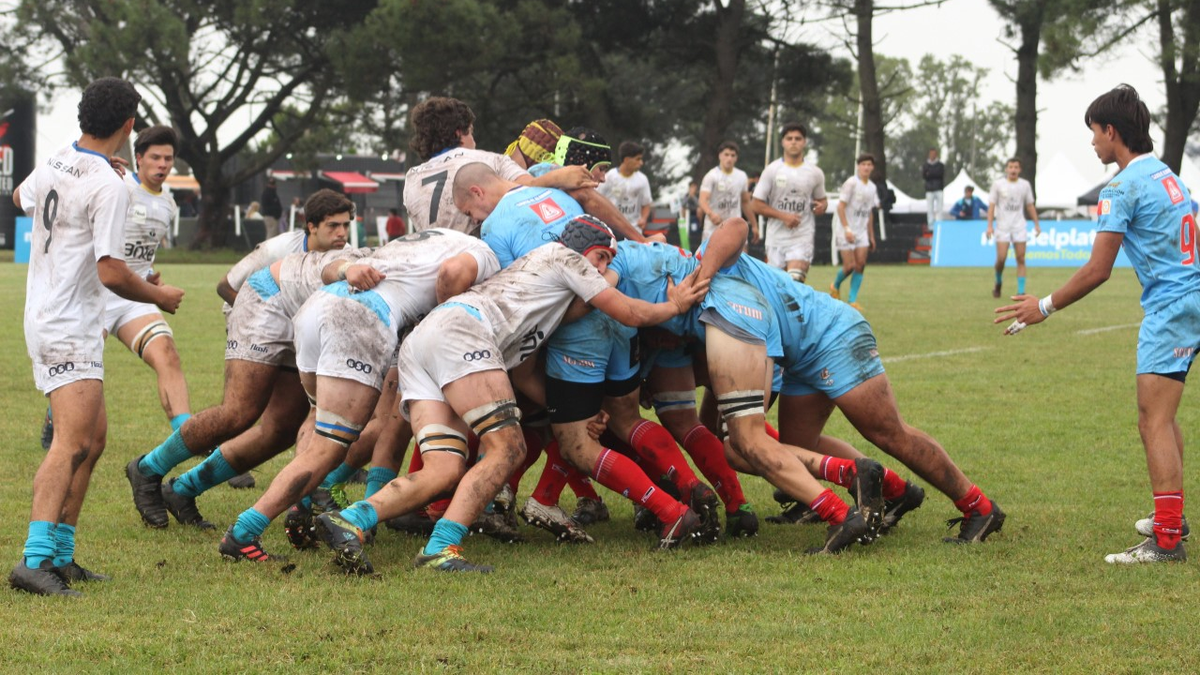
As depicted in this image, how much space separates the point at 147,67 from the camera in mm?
35688

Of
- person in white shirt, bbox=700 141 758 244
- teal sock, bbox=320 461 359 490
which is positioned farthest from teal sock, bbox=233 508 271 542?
person in white shirt, bbox=700 141 758 244

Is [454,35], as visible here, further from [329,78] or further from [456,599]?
[456,599]

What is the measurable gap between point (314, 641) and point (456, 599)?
2.22 ft

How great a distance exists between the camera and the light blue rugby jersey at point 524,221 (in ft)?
20.6

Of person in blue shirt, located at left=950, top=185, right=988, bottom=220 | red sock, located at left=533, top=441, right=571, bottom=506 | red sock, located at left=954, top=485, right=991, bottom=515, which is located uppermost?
person in blue shirt, located at left=950, top=185, right=988, bottom=220

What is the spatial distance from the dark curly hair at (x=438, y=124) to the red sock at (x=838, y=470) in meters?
2.49

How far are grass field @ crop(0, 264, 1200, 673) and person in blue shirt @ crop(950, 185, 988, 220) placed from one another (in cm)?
3248

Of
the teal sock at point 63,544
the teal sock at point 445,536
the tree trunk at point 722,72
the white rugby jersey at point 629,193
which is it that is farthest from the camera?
the tree trunk at point 722,72

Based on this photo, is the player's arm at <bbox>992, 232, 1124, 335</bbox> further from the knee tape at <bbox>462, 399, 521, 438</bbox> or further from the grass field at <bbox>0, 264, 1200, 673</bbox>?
the knee tape at <bbox>462, 399, 521, 438</bbox>

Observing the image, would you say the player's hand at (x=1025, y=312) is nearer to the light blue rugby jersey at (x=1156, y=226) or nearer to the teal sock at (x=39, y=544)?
the light blue rugby jersey at (x=1156, y=226)

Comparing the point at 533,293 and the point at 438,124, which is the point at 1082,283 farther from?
the point at 438,124

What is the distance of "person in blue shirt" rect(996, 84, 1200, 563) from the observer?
18.7 feet

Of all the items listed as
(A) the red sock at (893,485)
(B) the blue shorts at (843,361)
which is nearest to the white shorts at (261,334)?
(B) the blue shorts at (843,361)

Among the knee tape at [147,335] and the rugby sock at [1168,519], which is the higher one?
the knee tape at [147,335]
